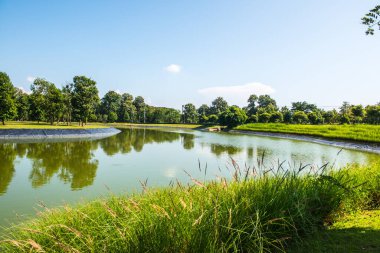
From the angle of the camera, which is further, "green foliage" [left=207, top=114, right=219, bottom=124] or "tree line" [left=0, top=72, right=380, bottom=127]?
"green foliage" [left=207, top=114, right=219, bottom=124]

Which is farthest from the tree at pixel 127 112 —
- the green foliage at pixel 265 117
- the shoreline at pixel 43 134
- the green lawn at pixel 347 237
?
the green lawn at pixel 347 237

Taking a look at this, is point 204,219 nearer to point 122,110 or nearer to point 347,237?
point 347,237

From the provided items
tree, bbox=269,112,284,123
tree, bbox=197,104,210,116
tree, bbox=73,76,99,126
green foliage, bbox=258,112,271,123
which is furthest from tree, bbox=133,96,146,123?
tree, bbox=73,76,99,126

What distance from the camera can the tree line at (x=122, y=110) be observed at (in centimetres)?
4562

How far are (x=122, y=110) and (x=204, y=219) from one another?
8963 cm

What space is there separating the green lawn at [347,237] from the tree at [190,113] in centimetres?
8836

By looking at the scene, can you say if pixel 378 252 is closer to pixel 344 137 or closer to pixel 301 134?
pixel 344 137

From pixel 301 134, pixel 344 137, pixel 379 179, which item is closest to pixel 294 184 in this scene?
pixel 379 179

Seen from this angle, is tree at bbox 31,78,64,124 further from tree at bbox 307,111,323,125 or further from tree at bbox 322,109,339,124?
tree at bbox 322,109,339,124

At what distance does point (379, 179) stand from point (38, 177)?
12.0 m

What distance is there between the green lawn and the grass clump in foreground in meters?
0.16

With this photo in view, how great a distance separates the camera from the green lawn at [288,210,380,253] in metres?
3.72

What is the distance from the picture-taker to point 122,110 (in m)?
89.9

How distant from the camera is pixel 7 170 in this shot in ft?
43.0
